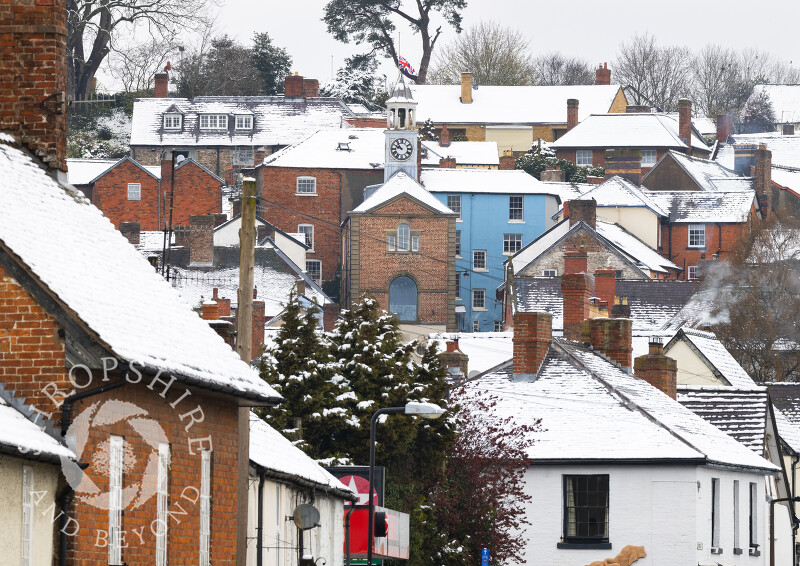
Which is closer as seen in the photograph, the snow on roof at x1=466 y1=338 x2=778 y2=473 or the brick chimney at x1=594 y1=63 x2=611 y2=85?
the snow on roof at x1=466 y1=338 x2=778 y2=473

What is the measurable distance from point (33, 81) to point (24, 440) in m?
5.19

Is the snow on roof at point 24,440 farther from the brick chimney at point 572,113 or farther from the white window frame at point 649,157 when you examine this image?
the brick chimney at point 572,113

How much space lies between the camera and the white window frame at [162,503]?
16500mm

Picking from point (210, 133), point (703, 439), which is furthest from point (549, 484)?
point (210, 133)

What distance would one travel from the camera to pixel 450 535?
108 ft

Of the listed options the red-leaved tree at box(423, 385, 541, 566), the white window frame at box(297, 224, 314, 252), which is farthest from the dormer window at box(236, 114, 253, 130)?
the red-leaved tree at box(423, 385, 541, 566)

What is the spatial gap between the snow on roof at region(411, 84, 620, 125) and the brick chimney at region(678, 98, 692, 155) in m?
7.55

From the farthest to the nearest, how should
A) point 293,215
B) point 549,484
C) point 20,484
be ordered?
point 293,215
point 549,484
point 20,484

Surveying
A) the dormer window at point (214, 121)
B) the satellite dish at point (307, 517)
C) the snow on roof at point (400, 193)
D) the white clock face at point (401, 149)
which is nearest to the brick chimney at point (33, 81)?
the satellite dish at point (307, 517)

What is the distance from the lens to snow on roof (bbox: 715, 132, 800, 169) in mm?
121375

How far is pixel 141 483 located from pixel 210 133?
320ft

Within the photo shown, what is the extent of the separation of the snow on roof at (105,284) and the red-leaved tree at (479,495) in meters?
13.9

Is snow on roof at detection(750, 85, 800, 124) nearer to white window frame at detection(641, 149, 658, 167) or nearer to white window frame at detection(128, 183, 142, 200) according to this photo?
white window frame at detection(641, 149, 658, 167)

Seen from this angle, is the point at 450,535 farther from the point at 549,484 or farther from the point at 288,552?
the point at 288,552
